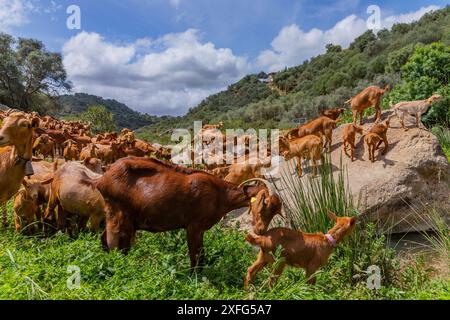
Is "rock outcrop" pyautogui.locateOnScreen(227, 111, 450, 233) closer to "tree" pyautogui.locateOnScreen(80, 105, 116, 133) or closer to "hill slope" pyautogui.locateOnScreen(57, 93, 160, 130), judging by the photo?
"tree" pyautogui.locateOnScreen(80, 105, 116, 133)

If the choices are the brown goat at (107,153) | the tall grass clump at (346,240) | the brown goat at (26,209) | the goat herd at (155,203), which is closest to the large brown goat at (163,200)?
the goat herd at (155,203)

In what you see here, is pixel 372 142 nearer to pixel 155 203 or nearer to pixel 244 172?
pixel 244 172

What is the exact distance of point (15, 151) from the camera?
212 inches

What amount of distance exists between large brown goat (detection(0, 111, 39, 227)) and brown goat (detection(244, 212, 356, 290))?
3.49 meters

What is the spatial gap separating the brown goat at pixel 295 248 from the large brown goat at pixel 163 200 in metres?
0.59

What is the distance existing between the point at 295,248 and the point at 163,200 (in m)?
1.59

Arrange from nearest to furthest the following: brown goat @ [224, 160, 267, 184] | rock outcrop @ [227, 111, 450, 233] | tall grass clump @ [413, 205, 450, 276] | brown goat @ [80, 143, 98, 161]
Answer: tall grass clump @ [413, 205, 450, 276], rock outcrop @ [227, 111, 450, 233], brown goat @ [224, 160, 267, 184], brown goat @ [80, 143, 98, 161]

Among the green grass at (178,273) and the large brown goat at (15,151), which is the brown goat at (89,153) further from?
the green grass at (178,273)

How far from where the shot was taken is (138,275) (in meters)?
4.09

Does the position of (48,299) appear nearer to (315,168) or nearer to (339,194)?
(339,194)

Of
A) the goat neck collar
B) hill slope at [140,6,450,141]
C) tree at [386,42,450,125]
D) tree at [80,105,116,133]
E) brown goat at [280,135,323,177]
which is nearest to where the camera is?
the goat neck collar

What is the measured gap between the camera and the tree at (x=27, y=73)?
3644 cm

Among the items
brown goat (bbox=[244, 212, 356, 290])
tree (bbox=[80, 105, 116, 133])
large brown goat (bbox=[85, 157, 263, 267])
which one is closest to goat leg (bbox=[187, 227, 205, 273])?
large brown goat (bbox=[85, 157, 263, 267])

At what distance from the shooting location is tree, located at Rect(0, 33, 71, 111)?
36.4 m
